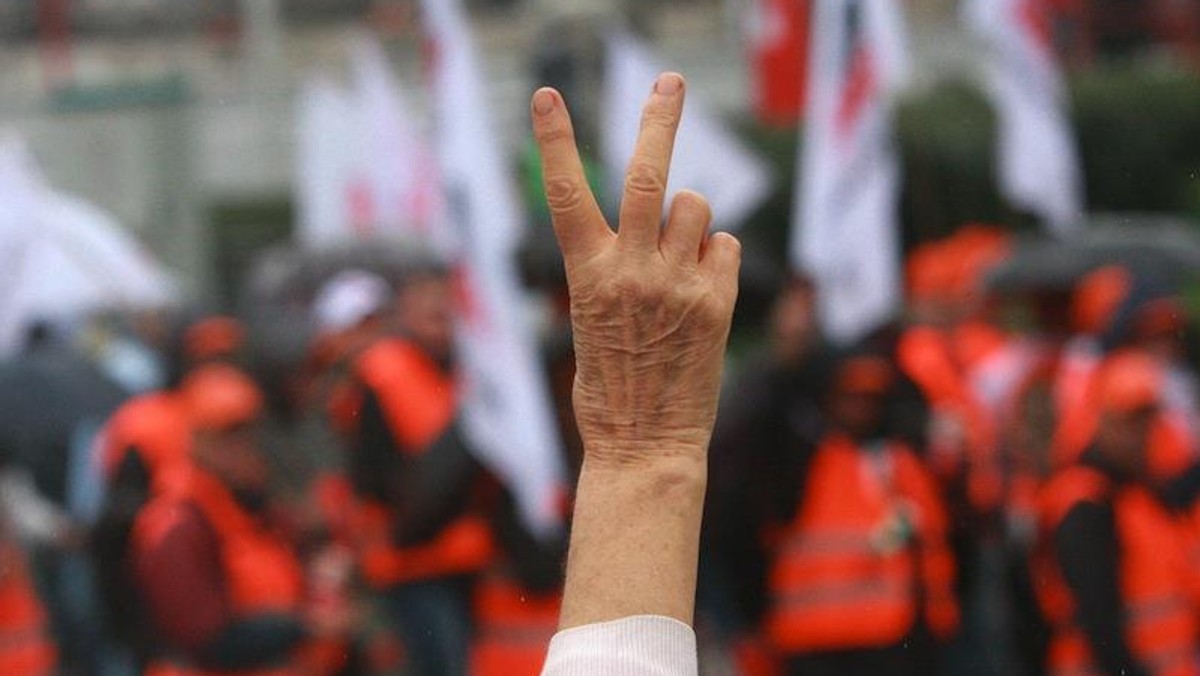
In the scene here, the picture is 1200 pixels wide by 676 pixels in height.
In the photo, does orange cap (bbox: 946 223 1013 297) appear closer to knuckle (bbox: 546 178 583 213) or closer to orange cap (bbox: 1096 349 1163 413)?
orange cap (bbox: 1096 349 1163 413)

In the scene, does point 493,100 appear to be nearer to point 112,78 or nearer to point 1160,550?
point 112,78

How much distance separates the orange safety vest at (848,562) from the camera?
6426 mm

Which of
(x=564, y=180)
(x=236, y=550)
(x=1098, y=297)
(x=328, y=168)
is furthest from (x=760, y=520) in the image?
(x=328, y=168)

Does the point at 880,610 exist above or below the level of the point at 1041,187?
below

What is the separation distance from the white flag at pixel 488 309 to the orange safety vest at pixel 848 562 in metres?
0.63

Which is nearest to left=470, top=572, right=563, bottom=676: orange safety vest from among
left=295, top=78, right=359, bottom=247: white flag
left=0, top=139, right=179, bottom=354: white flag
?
left=0, top=139, right=179, bottom=354: white flag

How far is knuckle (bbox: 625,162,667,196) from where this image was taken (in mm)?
2008

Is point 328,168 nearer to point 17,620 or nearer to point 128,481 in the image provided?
point 128,481

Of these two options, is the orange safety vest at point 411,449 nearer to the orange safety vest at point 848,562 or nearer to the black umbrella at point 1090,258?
the orange safety vest at point 848,562

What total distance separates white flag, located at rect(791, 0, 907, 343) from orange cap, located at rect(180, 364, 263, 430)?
155 cm

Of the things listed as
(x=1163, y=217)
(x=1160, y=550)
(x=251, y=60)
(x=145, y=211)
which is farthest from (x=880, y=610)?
(x=251, y=60)

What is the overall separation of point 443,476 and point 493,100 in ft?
31.7

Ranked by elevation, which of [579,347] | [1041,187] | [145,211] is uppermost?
[579,347]

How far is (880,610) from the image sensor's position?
6445 mm
